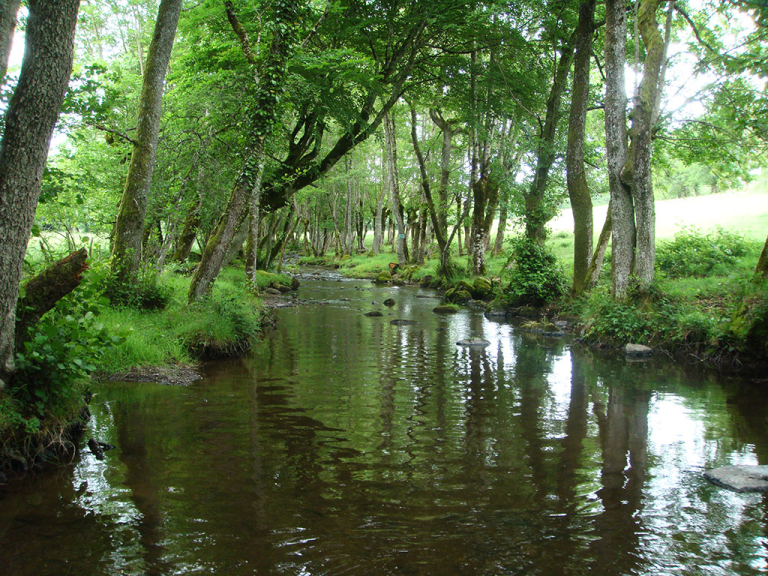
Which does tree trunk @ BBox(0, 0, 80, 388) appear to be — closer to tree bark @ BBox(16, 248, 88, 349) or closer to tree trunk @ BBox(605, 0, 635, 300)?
tree bark @ BBox(16, 248, 88, 349)

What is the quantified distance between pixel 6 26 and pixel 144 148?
231 inches

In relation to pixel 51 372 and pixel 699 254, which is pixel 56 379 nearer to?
pixel 51 372

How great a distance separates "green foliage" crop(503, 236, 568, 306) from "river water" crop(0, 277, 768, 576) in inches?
376

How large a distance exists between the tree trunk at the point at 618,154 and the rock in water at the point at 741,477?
8.66 m

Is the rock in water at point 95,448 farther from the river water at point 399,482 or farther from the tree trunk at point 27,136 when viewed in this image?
the tree trunk at point 27,136

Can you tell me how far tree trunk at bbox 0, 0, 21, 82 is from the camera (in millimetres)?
4523

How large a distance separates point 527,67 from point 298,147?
9.41 metres

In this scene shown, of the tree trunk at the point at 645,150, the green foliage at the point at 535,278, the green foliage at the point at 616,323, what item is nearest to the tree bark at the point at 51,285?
the green foliage at the point at 616,323

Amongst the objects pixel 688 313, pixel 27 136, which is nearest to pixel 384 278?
pixel 688 313

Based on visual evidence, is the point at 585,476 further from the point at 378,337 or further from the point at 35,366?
the point at 378,337

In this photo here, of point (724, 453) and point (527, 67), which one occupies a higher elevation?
point (527, 67)

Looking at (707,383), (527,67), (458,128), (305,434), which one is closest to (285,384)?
(305,434)

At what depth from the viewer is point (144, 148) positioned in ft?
33.7

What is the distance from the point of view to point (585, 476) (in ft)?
17.0
